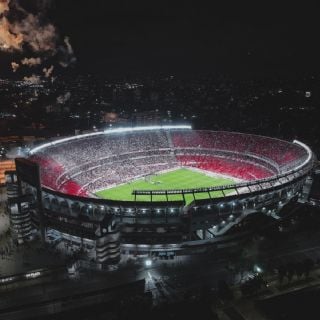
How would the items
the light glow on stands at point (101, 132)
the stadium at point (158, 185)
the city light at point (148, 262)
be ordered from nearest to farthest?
the city light at point (148, 262) → the stadium at point (158, 185) → the light glow on stands at point (101, 132)

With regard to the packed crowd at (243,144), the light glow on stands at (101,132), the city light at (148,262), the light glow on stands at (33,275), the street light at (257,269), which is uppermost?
the light glow on stands at (101,132)

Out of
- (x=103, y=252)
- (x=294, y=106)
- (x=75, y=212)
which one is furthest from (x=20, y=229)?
(x=294, y=106)

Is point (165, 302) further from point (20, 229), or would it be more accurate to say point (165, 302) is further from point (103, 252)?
point (20, 229)

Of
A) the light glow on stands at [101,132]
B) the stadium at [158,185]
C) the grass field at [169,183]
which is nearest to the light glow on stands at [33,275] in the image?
the stadium at [158,185]

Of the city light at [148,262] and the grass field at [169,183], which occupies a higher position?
the city light at [148,262]

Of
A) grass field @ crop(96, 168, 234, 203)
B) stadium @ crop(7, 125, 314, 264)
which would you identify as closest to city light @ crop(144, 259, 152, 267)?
stadium @ crop(7, 125, 314, 264)

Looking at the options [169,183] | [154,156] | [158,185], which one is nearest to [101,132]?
[154,156]

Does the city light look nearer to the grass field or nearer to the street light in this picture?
the street light

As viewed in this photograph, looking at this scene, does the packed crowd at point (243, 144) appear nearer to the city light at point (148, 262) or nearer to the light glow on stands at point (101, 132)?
the light glow on stands at point (101, 132)
